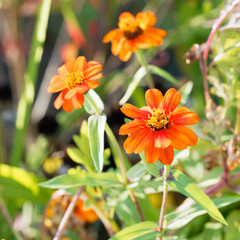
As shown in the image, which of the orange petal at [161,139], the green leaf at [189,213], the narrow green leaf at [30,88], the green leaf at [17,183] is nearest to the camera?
the orange petal at [161,139]

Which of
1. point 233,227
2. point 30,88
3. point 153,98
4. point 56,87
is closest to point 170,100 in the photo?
point 153,98

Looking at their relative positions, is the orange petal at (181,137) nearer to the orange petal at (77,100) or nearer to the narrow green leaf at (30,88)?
the orange petal at (77,100)

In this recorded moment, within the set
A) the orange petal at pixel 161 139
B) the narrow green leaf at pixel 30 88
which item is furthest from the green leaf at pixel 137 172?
the narrow green leaf at pixel 30 88

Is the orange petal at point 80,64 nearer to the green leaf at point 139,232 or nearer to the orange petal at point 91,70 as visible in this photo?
the orange petal at point 91,70

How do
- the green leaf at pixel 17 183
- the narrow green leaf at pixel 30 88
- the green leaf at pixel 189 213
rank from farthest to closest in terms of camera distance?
the narrow green leaf at pixel 30 88 → the green leaf at pixel 17 183 → the green leaf at pixel 189 213

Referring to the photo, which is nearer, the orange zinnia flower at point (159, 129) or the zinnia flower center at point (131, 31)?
the orange zinnia flower at point (159, 129)

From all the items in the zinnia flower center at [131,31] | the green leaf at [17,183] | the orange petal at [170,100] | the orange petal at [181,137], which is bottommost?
the green leaf at [17,183]

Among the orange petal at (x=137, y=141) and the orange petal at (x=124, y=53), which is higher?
the orange petal at (x=124, y=53)
